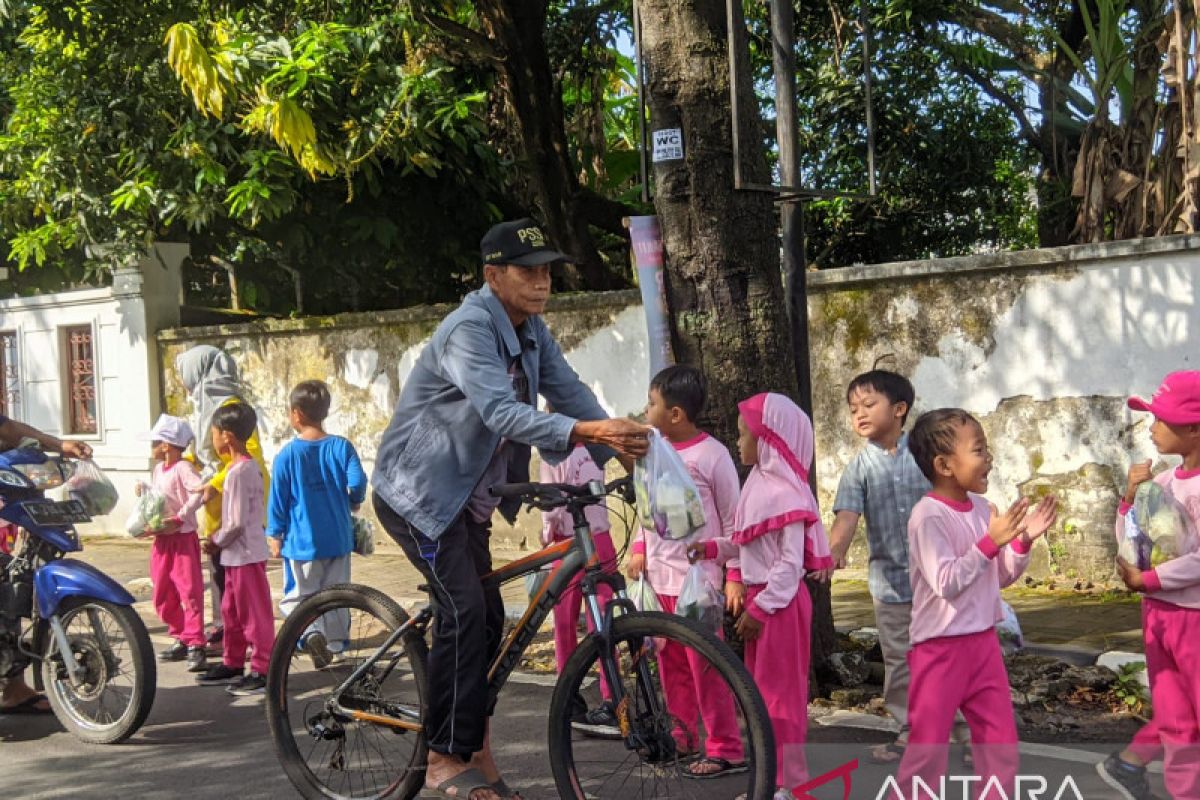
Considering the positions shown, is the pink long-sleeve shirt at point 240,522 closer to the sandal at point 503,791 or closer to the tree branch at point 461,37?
the sandal at point 503,791

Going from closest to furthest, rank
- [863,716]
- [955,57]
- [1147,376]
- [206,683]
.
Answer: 1. [863,716]
2. [206,683]
3. [1147,376]
4. [955,57]

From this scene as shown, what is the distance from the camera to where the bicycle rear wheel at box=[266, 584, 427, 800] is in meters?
4.69

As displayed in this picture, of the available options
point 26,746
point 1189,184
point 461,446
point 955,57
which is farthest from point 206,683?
point 955,57

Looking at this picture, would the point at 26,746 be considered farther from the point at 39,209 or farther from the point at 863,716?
the point at 39,209

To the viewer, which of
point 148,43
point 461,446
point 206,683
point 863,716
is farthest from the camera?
point 148,43

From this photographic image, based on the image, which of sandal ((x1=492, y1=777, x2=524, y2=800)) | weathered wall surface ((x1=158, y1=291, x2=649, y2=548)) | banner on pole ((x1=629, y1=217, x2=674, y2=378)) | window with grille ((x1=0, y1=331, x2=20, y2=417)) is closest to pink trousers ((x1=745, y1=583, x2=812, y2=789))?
Result: sandal ((x1=492, y1=777, x2=524, y2=800))

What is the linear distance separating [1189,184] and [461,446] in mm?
5706

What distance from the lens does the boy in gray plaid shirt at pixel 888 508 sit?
509cm

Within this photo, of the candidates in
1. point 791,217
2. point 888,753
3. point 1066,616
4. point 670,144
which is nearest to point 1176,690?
point 888,753

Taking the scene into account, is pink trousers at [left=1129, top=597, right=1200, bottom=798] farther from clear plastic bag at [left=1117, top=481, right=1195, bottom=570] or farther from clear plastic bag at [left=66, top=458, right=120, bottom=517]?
clear plastic bag at [left=66, top=458, right=120, bottom=517]

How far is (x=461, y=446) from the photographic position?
4484 mm

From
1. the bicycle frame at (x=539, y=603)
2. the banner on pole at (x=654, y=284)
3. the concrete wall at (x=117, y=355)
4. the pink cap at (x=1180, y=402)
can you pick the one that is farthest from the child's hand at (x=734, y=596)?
the concrete wall at (x=117, y=355)

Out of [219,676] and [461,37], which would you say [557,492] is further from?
[461,37]

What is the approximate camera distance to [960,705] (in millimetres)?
4086
